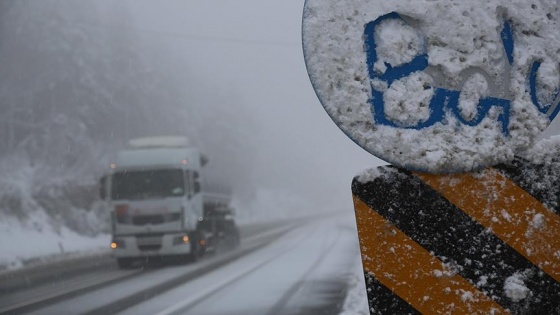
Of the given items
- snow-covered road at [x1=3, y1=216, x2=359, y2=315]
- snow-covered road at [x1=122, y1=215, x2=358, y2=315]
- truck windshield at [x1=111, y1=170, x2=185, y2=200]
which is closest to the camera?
snow-covered road at [x1=122, y1=215, x2=358, y2=315]

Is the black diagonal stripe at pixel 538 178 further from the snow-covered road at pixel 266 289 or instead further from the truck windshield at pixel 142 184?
the truck windshield at pixel 142 184

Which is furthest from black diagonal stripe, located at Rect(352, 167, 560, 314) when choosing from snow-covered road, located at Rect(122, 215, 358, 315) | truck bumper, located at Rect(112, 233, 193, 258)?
truck bumper, located at Rect(112, 233, 193, 258)

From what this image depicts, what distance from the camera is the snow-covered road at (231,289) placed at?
9.26 metres

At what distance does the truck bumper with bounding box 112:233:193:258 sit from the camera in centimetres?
1619

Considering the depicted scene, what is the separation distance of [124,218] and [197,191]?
6.61 ft

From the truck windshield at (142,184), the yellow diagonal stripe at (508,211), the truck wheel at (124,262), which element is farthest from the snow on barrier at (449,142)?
the truck wheel at (124,262)

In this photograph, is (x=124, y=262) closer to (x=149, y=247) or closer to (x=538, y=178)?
(x=149, y=247)

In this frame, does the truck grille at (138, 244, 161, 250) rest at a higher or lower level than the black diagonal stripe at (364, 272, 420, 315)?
lower

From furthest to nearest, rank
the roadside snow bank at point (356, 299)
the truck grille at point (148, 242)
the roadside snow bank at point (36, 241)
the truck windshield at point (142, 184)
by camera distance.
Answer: the roadside snow bank at point (36, 241) → the truck grille at point (148, 242) → the truck windshield at point (142, 184) → the roadside snow bank at point (356, 299)

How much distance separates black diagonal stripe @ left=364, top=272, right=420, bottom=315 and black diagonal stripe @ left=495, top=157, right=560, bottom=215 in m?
0.43

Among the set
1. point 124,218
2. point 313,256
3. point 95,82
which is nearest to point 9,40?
point 95,82

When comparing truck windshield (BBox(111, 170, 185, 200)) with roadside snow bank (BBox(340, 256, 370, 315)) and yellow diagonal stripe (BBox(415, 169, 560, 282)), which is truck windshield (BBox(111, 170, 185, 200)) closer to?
roadside snow bank (BBox(340, 256, 370, 315))

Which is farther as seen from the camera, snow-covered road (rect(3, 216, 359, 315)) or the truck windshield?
the truck windshield

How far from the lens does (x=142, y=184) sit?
635 inches
